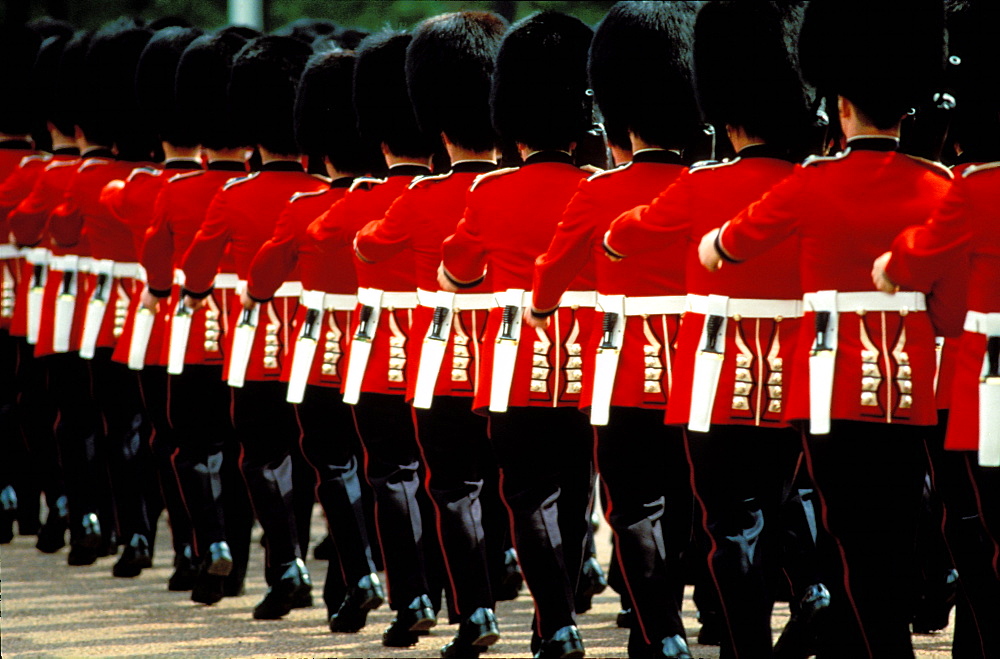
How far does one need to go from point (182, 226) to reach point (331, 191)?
71cm

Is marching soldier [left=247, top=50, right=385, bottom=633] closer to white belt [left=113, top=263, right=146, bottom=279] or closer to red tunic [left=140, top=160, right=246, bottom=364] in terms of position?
red tunic [left=140, top=160, right=246, bottom=364]

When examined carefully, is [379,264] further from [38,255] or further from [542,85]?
[38,255]

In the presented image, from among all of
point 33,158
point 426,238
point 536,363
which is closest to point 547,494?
point 536,363

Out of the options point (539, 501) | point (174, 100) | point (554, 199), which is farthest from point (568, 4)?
point (539, 501)

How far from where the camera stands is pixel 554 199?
4.43 metres

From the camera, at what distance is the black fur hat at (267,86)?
5.75m

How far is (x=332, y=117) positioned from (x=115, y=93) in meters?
1.72

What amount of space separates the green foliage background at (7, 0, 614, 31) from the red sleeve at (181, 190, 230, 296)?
2.98 feet

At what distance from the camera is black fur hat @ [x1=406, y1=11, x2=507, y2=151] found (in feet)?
16.0

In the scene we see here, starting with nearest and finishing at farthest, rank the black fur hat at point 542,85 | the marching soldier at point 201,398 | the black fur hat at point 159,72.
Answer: the black fur hat at point 542,85 → the marching soldier at point 201,398 → the black fur hat at point 159,72

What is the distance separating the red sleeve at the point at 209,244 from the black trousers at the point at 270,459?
16.3 inches

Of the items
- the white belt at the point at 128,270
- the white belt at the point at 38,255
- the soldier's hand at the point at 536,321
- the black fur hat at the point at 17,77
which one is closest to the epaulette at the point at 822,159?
the soldier's hand at the point at 536,321

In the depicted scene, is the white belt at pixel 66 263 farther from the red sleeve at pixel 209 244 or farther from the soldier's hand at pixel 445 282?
the soldier's hand at pixel 445 282

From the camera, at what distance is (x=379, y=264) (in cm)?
496
